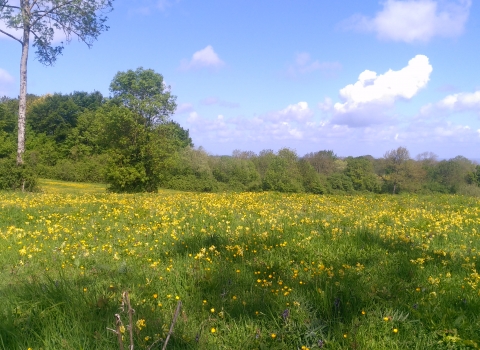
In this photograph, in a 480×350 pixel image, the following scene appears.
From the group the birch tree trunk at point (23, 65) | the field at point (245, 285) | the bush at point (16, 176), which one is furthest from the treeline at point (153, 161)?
the field at point (245, 285)

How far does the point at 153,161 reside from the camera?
25578mm

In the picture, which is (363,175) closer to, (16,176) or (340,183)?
(340,183)

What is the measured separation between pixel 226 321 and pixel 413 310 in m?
1.46

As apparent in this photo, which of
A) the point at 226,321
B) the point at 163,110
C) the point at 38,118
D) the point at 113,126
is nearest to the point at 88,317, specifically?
the point at 226,321

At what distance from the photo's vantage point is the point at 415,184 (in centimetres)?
4316

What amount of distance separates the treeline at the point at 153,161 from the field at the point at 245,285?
500 inches

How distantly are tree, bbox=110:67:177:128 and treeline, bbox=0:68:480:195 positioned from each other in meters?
0.10

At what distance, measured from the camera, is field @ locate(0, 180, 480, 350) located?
2.75 meters

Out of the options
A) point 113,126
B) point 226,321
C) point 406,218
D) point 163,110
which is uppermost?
point 163,110

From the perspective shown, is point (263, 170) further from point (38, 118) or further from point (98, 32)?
point (98, 32)

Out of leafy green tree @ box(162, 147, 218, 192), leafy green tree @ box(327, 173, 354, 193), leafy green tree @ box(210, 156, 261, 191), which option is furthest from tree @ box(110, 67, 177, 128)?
leafy green tree @ box(327, 173, 354, 193)

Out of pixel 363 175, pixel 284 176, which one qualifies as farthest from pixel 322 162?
pixel 284 176

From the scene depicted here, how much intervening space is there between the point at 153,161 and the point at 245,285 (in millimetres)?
22681

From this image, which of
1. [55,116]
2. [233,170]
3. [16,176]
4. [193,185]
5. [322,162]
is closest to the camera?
[16,176]
